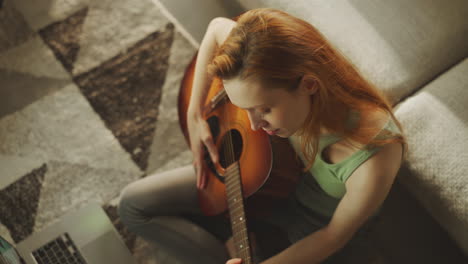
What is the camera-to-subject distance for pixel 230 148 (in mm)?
1101

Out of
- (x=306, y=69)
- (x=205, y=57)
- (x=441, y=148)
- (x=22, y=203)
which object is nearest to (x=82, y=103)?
(x=22, y=203)

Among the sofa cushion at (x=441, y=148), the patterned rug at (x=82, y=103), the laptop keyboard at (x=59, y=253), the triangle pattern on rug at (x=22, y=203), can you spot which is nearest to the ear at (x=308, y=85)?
the sofa cushion at (x=441, y=148)

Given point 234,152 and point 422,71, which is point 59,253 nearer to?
point 234,152

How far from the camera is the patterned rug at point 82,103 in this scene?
5.08 ft

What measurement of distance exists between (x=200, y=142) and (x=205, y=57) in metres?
0.24

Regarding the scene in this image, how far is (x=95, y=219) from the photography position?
3.94ft

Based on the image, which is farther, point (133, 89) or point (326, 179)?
point (133, 89)

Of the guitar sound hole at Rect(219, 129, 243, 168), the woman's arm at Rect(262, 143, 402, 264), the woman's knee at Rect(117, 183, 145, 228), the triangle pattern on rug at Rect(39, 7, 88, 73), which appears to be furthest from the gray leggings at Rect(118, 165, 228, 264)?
the triangle pattern on rug at Rect(39, 7, 88, 73)

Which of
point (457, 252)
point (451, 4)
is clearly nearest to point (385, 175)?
point (451, 4)

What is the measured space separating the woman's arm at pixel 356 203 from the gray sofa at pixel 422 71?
9.9 inches

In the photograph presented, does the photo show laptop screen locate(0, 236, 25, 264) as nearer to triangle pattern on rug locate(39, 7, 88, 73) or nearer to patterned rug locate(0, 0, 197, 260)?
patterned rug locate(0, 0, 197, 260)

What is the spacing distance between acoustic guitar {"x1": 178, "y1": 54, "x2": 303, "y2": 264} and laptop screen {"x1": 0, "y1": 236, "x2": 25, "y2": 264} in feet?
1.63

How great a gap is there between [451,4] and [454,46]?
0.40 feet

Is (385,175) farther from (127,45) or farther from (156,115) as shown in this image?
(127,45)
